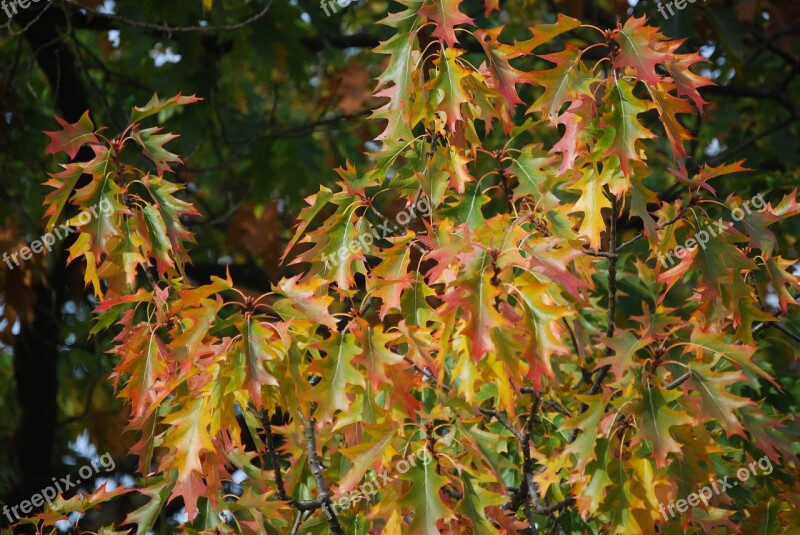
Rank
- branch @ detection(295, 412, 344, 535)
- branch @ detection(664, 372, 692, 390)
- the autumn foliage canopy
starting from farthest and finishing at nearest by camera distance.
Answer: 1. branch @ detection(295, 412, 344, 535)
2. branch @ detection(664, 372, 692, 390)
3. the autumn foliage canopy

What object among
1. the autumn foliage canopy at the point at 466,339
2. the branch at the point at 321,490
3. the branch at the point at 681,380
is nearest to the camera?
the autumn foliage canopy at the point at 466,339

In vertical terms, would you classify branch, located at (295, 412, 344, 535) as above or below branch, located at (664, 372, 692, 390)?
above

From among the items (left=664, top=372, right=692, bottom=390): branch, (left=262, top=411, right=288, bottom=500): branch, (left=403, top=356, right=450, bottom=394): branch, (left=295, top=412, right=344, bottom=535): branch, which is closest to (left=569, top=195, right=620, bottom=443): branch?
(left=664, top=372, right=692, bottom=390): branch

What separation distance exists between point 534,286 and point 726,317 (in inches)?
30.5

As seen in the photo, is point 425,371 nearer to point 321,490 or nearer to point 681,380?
point 321,490

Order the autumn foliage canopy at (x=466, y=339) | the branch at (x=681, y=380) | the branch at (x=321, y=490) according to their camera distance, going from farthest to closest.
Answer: the branch at (x=321, y=490) < the branch at (x=681, y=380) < the autumn foliage canopy at (x=466, y=339)

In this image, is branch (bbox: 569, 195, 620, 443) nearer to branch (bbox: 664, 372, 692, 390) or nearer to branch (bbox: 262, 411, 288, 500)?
branch (bbox: 664, 372, 692, 390)

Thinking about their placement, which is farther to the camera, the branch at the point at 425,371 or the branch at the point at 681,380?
the branch at the point at 425,371

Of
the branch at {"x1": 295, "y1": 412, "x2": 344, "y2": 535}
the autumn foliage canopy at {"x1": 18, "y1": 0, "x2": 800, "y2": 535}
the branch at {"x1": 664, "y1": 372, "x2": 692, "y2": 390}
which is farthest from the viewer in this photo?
the branch at {"x1": 295, "y1": 412, "x2": 344, "y2": 535}

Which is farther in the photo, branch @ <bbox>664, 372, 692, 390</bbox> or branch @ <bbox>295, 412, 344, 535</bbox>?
branch @ <bbox>295, 412, 344, 535</bbox>

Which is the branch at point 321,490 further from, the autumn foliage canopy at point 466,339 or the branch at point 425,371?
the branch at point 425,371

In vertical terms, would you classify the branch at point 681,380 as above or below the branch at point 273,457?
below

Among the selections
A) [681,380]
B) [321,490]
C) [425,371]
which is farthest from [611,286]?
[321,490]

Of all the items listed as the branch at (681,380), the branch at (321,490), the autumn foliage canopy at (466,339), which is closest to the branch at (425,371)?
the autumn foliage canopy at (466,339)
